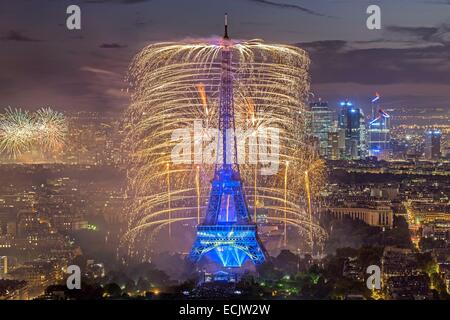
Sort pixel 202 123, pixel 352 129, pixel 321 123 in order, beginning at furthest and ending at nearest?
pixel 352 129, pixel 321 123, pixel 202 123

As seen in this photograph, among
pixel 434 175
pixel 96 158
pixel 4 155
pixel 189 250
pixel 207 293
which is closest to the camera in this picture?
pixel 207 293

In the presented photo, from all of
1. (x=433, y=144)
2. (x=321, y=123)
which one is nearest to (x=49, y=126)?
(x=321, y=123)

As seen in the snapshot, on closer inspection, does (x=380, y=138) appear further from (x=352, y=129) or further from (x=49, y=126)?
→ (x=49, y=126)

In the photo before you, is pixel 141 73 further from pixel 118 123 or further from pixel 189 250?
pixel 189 250

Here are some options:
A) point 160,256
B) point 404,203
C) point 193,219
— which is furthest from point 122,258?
point 404,203

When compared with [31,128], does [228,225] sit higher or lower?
lower

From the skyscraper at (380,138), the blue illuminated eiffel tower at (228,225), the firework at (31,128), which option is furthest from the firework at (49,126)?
the skyscraper at (380,138)

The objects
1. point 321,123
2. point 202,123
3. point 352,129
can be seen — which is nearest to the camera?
point 202,123
